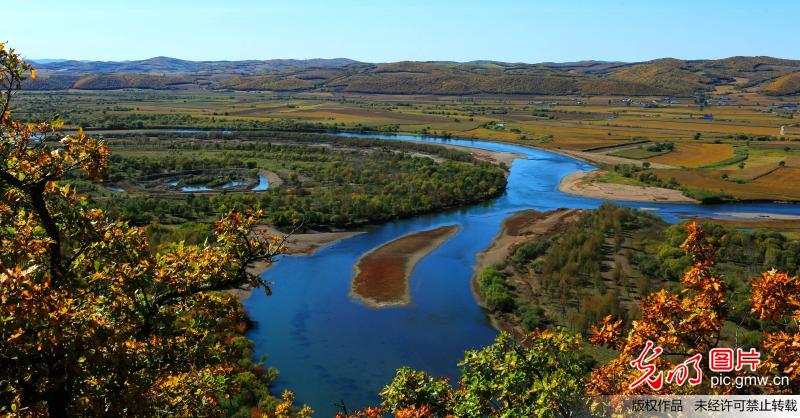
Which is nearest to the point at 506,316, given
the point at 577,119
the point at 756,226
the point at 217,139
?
the point at 756,226

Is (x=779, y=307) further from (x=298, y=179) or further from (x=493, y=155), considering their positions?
(x=493, y=155)

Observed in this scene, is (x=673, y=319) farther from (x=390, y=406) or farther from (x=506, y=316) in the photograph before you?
(x=506, y=316)

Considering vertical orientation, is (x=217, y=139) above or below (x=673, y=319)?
below

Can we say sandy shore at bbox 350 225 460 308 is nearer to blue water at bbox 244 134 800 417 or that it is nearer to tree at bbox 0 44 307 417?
blue water at bbox 244 134 800 417

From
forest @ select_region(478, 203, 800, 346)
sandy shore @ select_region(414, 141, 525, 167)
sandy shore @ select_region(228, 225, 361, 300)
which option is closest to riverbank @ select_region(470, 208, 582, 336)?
forest @ select_region(478, 203, 800, 346)

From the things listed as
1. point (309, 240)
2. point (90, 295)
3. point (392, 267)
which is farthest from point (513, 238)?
point (90, 295)

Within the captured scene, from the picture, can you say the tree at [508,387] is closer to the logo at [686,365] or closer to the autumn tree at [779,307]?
the logo at [686,365]
